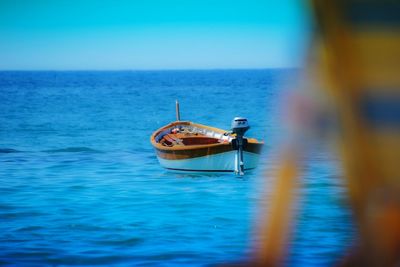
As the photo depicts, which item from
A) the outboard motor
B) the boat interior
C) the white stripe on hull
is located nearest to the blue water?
the white stripe on hull

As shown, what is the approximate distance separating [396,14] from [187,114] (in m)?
73.3

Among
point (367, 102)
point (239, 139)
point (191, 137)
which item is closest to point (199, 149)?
point (239, 139)

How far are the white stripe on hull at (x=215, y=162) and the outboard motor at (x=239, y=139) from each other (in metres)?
0.14

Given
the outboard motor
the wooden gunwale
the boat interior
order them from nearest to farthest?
the outboard motor
the wooden gunwale
the boat interior

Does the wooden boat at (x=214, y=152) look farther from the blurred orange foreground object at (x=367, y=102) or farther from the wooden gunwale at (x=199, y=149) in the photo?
the blurred orange foreground object at (x=367, y=102)

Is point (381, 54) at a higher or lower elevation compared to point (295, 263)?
higher

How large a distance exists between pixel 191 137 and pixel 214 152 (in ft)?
7.13

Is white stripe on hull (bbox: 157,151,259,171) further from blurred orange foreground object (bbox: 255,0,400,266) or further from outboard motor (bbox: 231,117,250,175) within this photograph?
blurred orange foreground object (bbox: 255,0,400,266)

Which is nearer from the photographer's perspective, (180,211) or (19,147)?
(180,211)

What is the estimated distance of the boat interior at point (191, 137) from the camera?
72.7 feet

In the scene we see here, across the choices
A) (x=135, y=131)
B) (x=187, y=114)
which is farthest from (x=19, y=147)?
(x=187, y=114)

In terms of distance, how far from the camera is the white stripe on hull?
2092 centimetres

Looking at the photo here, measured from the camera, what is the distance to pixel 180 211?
17.1 metres

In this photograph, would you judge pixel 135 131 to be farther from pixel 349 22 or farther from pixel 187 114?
pixel 349 22
